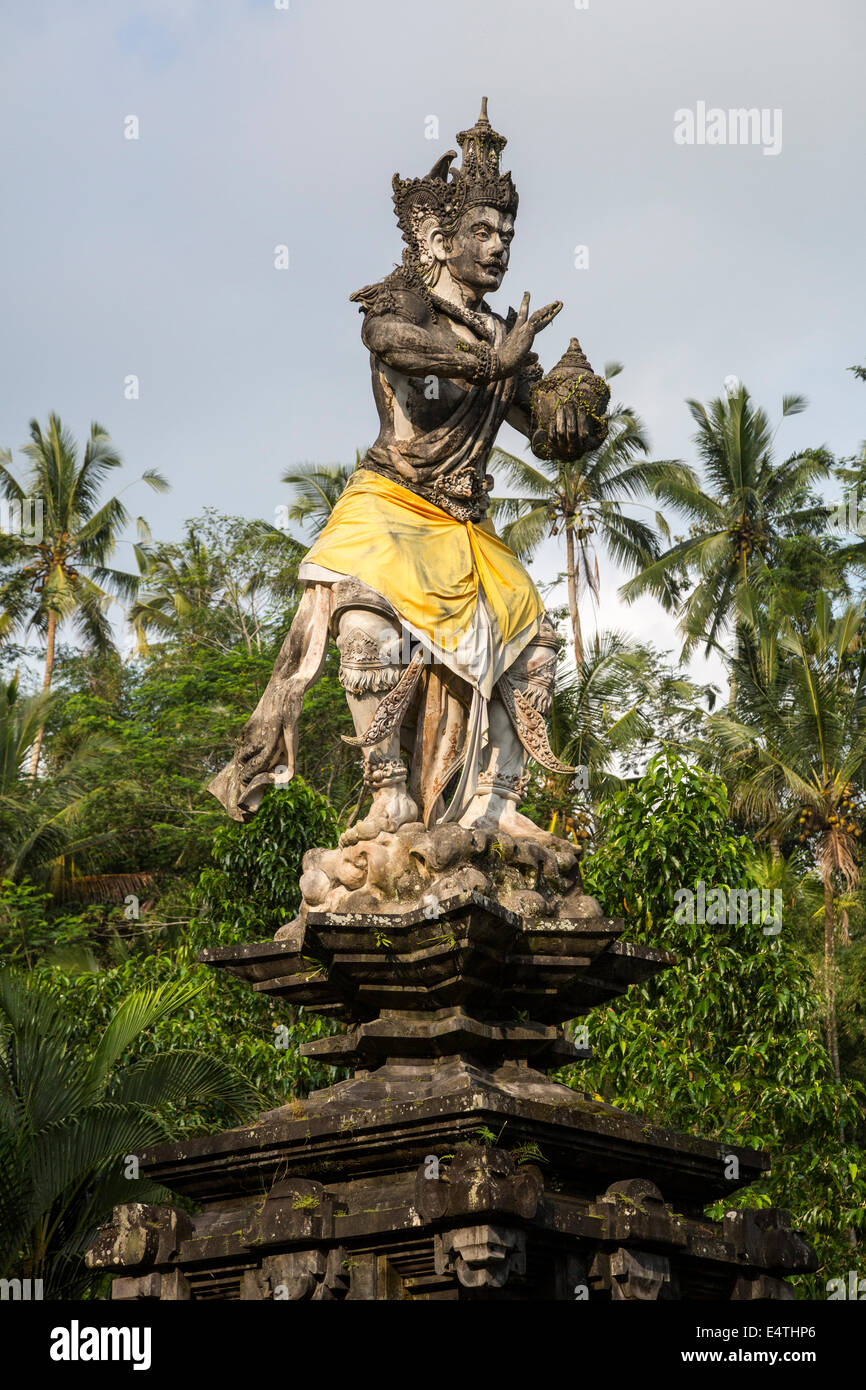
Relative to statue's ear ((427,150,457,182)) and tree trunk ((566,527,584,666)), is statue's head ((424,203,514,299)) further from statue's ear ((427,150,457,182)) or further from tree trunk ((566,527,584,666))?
tree trunk ((566,527,584,666))

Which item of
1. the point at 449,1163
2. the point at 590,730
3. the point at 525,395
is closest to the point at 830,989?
the point at 590,730

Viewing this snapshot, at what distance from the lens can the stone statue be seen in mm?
7945

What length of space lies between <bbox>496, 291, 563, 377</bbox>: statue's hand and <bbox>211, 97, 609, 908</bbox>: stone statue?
0.04 ft

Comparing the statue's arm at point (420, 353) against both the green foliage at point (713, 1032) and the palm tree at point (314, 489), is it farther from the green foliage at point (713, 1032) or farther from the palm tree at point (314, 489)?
the palm tree at point (314, 489)

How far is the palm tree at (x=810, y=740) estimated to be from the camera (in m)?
27.6

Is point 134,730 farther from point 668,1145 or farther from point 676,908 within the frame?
point 668,1145

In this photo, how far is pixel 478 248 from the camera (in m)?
8.58

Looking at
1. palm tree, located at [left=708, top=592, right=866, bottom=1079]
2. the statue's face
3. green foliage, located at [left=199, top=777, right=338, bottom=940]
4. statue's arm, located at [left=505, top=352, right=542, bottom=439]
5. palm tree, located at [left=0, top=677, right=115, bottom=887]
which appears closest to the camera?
the statue's face

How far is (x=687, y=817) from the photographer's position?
1442 centimetres

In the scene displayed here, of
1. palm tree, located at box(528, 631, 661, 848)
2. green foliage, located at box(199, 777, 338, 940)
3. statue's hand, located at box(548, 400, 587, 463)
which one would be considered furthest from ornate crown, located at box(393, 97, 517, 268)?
palm tree, located at box(528, 631, 661, 848)

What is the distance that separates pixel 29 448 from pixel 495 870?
1225 inches

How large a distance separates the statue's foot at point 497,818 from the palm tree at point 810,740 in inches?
726

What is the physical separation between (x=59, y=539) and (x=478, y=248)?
29.1 meters
